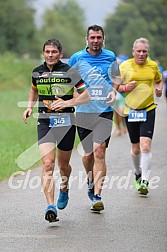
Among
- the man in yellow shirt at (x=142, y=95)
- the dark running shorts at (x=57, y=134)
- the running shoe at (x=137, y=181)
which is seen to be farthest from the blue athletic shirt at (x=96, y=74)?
the running shoe at (x=137, y=181)

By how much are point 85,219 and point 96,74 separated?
5.79 feet

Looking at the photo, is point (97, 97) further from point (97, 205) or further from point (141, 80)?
point (141, 80)

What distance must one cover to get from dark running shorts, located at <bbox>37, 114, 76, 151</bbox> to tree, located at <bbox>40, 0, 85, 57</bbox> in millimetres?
96932

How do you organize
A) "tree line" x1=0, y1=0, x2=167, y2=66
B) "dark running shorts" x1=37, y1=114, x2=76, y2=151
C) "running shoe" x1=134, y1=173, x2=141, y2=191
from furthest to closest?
1. "tree line" x1=0, y1=0, x2=167, y2=66
2. "running shoe" x1=134, y1=173, x2=141, y2=191
3. "dark running shorts" x1=37, y1=114, x2=76, y2=151

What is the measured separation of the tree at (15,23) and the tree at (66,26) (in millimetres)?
31877

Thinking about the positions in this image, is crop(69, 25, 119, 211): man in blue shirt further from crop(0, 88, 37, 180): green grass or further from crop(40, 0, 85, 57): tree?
crop(40, 0, 85, 57): tree

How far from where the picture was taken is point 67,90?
30.6ft

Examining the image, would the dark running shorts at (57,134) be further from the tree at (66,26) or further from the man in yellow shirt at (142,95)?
the tree at (66,26)

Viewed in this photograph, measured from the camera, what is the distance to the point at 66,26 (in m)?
138

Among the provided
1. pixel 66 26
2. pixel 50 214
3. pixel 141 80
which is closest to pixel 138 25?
pixel 66 26

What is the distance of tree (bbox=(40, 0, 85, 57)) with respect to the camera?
124537 millimetres

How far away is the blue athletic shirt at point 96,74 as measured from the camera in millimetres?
10070

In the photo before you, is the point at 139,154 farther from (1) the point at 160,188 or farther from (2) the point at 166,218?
(2) the point at 166,218

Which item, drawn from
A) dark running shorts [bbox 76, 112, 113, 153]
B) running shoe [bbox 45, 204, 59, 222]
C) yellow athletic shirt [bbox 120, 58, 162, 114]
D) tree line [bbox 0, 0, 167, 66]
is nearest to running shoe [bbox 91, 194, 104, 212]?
dark running shorts [bbox 76, 112, 113, 153]
